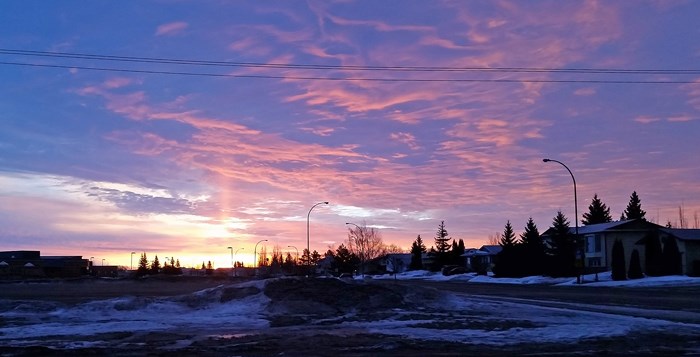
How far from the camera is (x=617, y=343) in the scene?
15836 mm

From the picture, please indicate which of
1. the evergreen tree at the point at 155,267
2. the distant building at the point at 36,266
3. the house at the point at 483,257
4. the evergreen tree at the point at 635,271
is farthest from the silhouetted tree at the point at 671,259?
the evergreen tree at the point at 155,267

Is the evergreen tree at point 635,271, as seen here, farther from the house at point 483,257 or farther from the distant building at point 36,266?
the distant building at point 36,266

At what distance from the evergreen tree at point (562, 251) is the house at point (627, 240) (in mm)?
3432

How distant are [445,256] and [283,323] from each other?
113099 mm

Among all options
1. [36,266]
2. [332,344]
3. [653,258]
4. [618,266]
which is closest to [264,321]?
[332,344]

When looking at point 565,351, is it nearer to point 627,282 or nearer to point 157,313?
point 157,313

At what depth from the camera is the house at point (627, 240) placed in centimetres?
7019

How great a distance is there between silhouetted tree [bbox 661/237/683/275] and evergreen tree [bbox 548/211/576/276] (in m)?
11.2

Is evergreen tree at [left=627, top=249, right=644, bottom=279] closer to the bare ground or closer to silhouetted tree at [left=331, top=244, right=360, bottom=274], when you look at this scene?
the bare ground

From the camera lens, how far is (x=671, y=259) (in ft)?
212

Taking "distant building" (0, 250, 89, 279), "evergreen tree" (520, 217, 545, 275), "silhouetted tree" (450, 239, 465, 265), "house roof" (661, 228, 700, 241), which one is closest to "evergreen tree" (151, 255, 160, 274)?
"distant building" (0, 250, 89, 279)

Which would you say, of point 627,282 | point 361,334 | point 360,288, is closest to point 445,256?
point 627,282

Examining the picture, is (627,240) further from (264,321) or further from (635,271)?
(264,321)

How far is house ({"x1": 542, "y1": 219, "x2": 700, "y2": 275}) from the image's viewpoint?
70188 mm
